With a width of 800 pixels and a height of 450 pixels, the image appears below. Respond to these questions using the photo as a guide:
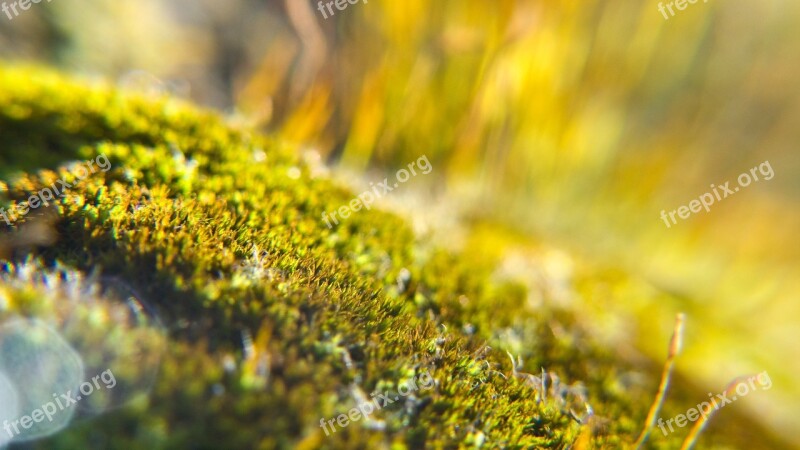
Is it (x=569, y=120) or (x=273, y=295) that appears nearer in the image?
(x=273, y=295)

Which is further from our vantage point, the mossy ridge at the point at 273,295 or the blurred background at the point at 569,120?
the blurred background at the point at 569,120

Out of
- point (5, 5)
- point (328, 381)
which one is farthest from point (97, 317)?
point (5, 5)

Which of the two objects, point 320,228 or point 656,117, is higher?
point 656,117

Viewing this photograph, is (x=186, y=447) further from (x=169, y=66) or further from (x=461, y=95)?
(x=169, y=66)

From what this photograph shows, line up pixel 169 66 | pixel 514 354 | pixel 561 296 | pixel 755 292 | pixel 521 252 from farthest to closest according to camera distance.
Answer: pixel 169 66, pixel 755 292, pixel 521 252, pixel 561 296, pixel 514 354
